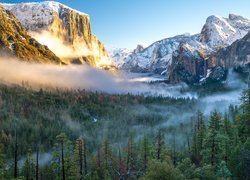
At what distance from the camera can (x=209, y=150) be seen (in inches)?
2970

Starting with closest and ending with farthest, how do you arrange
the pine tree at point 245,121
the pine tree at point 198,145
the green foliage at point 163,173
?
the green foliage at point 163,173 → the pine tree at point 245,121 → the pine tree at point 198,145

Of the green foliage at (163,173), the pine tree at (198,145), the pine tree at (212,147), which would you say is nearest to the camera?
the green foliage at (163,173)

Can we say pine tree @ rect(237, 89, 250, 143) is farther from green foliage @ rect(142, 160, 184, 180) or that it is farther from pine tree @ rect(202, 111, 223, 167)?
green foliage @ rect(142, 160, 184, 180)

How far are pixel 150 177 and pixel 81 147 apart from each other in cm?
3733

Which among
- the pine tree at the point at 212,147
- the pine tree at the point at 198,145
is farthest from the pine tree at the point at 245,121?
the pine tree at the point at 198,145

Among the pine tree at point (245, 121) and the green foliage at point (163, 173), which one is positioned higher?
the pine tree at point (245, 121)

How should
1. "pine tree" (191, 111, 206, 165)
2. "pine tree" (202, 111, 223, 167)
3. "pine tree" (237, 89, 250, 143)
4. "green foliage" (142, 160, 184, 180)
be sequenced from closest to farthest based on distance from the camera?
"green foliage" (142, 160, 184, 180) → "pine tree" (202, 111, 223, 167) → "pine tree" (237, 89, 250, 143) → "pine tree" (191, 111, 206, 165)

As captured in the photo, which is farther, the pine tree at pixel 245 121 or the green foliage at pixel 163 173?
the pine tree at pixel 245 121

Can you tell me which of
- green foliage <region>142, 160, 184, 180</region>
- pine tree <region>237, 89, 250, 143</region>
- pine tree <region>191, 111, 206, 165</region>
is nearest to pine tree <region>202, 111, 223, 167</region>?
pine tree <region>237, 89, 250, 143</region>

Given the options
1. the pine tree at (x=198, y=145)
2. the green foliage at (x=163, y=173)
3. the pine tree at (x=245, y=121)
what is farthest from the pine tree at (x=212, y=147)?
the pine tree at (x=198, y=145)

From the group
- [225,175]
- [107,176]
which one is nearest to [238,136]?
[225,175]

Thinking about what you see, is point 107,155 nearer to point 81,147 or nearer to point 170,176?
point 81,147

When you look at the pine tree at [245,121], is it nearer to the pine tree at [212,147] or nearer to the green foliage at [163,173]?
the pine tree at [212,147]

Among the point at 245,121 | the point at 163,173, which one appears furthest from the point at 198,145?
the point at 163,173
